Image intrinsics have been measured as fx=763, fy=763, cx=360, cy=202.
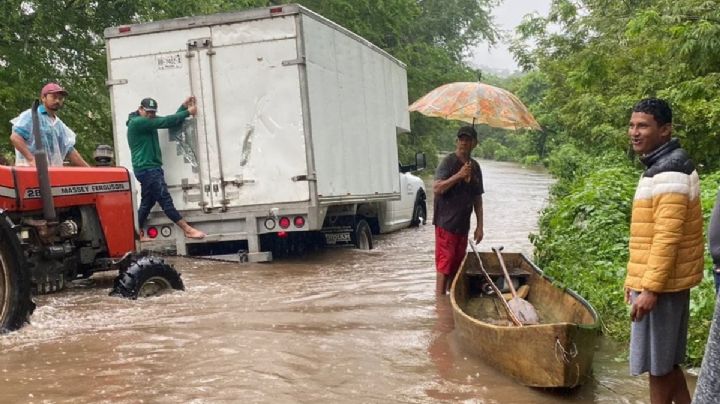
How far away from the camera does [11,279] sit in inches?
228

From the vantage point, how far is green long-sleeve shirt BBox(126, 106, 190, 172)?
31.4 feet

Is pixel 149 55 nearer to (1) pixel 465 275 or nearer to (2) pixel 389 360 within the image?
(1) pixel 465 275

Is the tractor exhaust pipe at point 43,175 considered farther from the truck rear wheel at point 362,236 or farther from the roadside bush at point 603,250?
the truck rear wheel at point 362,236

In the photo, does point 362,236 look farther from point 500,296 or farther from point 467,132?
point 500,296

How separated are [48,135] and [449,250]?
406 cm

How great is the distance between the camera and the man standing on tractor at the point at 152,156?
9.59m

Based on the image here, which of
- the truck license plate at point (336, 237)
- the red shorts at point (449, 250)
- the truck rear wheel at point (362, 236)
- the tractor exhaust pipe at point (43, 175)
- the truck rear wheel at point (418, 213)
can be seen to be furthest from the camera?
the truck rear wheel at point (418, 213)

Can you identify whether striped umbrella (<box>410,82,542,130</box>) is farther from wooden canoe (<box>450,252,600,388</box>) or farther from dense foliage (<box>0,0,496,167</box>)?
dense foliage (<box>0,0,496,167</box>)

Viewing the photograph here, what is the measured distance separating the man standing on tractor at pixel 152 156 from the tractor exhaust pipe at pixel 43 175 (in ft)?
9.88

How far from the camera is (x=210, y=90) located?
32.3 feet

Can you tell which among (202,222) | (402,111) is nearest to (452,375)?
(202,222)

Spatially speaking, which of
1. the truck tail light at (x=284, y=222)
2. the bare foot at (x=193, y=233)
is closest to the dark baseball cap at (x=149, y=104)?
the bare foot at (x=193, y=233)

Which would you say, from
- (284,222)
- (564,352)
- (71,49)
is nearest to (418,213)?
(284,222)

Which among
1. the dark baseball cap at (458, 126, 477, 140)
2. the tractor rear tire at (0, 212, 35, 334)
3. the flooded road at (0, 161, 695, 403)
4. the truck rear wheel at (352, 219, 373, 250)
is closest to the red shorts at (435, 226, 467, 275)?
the flooded road at (0, 161, 695, 403)
